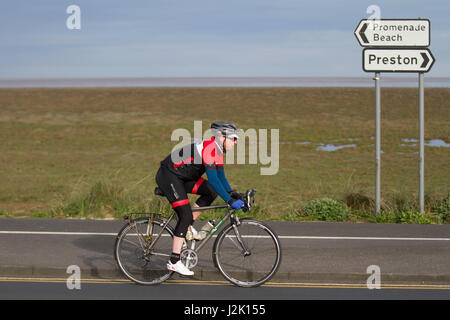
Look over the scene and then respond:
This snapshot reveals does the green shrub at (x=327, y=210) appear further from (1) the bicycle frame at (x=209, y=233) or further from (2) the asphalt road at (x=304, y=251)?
(1) the bicycle frame at (x=209, y=233)

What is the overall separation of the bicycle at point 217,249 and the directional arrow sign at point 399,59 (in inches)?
255

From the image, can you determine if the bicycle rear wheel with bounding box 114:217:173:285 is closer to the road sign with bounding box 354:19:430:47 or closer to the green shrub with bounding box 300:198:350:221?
the green shrub with bounding box 300:198:350:221

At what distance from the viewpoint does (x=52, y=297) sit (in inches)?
269

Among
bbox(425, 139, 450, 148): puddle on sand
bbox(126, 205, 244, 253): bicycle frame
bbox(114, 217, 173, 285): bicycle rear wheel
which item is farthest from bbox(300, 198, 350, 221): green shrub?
bbox(425, 139, 450, 148): puddle on sand

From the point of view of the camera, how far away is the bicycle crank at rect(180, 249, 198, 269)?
7.31m

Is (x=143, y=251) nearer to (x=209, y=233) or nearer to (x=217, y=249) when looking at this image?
(x=209, y=233)

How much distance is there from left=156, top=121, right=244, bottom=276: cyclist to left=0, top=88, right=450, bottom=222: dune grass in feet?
17.5

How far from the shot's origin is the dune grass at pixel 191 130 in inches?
527

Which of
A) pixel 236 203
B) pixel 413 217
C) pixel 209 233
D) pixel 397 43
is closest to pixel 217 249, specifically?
pixel 209 233
